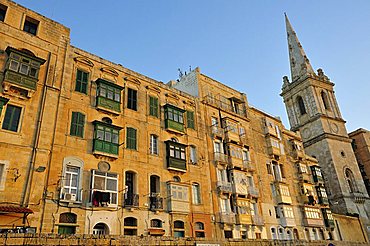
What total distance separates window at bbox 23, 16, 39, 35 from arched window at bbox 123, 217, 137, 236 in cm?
1478

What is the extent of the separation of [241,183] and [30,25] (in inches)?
893

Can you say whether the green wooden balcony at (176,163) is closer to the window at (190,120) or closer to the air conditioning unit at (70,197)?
the window at (190,120)

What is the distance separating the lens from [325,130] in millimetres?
49688

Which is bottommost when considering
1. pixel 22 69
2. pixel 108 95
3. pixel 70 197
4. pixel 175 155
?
pixel 70 197

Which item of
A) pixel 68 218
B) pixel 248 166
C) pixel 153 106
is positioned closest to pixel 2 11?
pixel 153 106

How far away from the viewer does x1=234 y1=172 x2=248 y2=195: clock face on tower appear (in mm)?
28578

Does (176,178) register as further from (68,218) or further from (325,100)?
(325,100)

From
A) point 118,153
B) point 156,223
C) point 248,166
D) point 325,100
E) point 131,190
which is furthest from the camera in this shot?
point 325,100

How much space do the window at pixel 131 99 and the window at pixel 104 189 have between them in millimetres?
6218

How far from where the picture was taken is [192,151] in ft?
89.9

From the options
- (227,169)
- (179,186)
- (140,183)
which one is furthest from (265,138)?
(140,183)

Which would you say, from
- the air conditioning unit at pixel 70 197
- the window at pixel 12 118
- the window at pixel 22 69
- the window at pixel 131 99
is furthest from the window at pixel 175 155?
the window at pixel 12 118

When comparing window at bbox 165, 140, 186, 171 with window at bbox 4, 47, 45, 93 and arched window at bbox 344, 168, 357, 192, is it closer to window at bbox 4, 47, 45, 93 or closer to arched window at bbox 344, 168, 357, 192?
window at bbox 4, 47, 45, 93

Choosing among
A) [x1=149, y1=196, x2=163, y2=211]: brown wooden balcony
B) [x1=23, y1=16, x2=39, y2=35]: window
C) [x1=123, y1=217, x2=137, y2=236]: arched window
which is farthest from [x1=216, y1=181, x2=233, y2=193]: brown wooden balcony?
[x1=23, y1=16, x2=39, y2=35]: window
